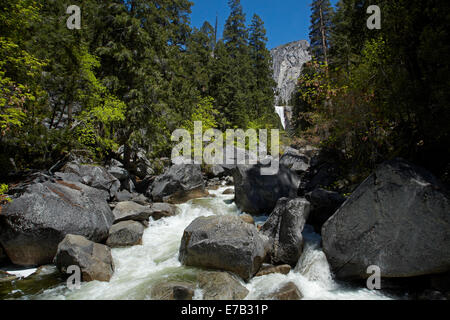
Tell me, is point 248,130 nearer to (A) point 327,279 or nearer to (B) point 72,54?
(B) point 72,54

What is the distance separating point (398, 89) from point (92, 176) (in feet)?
36.5

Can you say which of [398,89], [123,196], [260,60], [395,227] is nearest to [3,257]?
[123,196]

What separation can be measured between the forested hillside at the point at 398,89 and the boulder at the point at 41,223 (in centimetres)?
826

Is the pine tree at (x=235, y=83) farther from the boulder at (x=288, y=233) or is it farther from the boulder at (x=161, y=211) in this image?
the boulder at (x=288, y=233)

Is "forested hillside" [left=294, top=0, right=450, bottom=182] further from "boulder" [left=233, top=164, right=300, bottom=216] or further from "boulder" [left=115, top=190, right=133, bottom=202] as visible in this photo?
"boulder" [left=115, top=190, right=133, bottom=202]

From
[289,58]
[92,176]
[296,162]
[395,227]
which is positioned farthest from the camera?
[289,58]

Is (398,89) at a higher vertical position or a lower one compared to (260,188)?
higher

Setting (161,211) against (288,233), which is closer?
(288,233)

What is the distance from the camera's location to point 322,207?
7.31m

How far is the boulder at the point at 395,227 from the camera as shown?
4.68 m

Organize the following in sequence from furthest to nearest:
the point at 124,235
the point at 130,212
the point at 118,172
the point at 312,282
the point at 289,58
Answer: the point at 289,58 < the point at 118,172 < the point at 130,212 < the point at 124,235 < the point at 312,282

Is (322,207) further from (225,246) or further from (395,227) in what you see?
(225,246)

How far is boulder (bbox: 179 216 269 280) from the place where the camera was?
5801 millimetres
